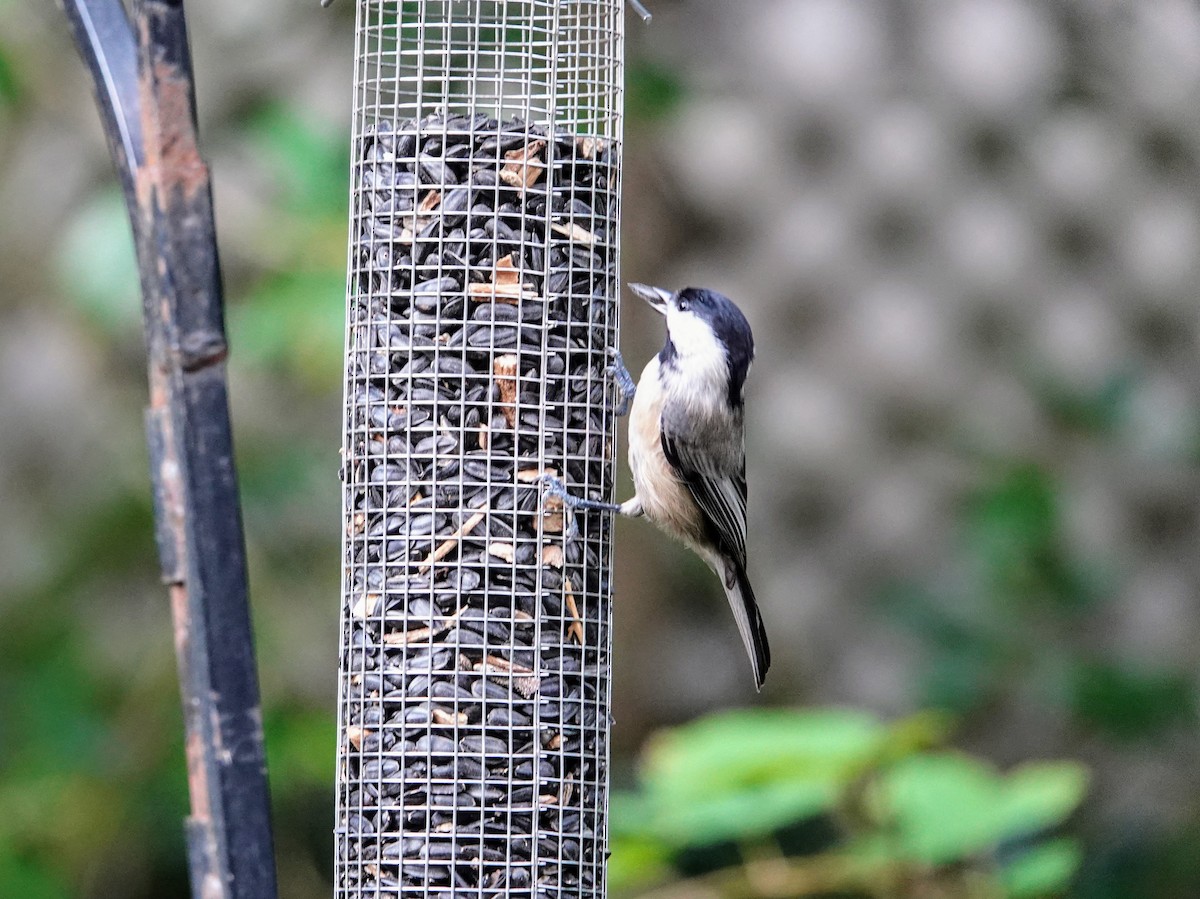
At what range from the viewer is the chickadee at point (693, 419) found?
3.21m

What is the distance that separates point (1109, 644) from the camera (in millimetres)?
5293

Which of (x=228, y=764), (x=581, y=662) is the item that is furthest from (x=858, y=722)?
(x=228, y=764)

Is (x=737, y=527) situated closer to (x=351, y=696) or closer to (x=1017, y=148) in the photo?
(x=351, y=696)

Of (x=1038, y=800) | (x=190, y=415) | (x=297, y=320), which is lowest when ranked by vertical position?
(x=1038, y=800)

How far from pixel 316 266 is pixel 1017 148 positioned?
269 cm

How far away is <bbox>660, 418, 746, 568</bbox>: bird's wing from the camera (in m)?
3.26

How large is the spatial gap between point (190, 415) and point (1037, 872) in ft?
6.51

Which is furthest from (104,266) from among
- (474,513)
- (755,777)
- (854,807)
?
(854,807)

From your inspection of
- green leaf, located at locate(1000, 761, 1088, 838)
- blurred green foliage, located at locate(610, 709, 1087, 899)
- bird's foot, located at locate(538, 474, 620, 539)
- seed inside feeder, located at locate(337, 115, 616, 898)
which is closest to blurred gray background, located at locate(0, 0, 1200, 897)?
blurred green foliage, located at locate(610, 709, 1087, 899)

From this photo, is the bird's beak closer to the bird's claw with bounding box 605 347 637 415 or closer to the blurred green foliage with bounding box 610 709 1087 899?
the bird's claw with bounding box 605 347 637 415

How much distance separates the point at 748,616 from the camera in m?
3.43

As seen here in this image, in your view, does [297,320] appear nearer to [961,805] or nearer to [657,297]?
[657,297]

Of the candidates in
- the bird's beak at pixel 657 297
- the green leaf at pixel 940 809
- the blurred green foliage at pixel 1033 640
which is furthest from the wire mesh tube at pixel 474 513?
the blurred green foliage at pixel 1033 640

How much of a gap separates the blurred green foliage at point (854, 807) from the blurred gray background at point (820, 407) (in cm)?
120
